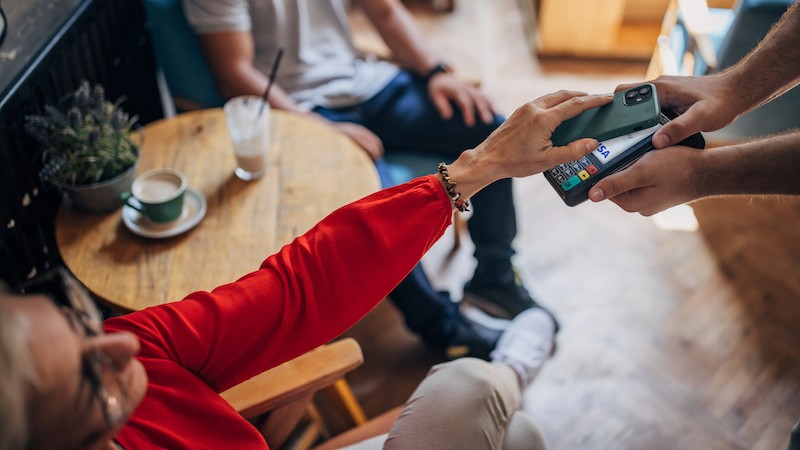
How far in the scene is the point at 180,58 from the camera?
1.56 metres

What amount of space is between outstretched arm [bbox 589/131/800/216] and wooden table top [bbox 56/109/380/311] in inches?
20.4

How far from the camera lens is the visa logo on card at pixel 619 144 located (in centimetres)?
92

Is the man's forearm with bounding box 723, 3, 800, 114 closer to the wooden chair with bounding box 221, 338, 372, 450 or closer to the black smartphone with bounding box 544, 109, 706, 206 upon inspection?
the black smartphone with bounding box 544, 109, 706, 206

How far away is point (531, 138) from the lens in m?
0.89

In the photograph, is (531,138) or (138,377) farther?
(531,138)

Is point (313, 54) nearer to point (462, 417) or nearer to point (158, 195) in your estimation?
point (158, 195)

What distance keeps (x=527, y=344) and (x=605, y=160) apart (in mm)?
711

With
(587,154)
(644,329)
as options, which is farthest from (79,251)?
(644,329)

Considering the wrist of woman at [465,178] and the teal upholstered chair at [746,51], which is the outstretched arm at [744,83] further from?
the teal upholstered chair at [746,51]

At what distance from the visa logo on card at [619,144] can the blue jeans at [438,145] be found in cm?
61

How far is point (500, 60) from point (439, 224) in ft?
6.30

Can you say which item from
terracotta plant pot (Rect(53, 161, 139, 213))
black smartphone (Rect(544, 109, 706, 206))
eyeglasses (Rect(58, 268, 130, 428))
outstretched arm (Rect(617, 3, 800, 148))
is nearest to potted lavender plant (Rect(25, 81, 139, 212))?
terracotta plant pot (Rect(53, 161, 139, 213))

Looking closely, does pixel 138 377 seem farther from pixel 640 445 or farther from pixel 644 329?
pixel 644 329

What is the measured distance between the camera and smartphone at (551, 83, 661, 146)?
0.90 meters
